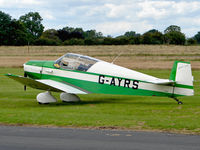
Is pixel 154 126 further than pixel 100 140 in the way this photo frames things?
Yes

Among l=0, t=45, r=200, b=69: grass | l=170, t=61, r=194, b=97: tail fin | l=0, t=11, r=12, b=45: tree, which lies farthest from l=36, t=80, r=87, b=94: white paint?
l=0, t=11, r=12, b=45: tree

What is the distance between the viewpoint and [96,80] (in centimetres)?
1349

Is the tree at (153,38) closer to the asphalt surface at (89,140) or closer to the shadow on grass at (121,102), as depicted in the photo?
the shadow on grass at (121,102)

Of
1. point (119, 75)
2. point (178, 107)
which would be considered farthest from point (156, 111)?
point (119, 75)

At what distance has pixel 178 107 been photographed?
12.3 metres

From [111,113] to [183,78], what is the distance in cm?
274

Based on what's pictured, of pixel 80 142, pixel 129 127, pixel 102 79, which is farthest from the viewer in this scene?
pixel 102 79

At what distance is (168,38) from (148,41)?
16.5 feet

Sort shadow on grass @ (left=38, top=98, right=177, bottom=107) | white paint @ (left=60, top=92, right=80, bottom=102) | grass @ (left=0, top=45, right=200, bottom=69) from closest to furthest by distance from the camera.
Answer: shadow on grass @ (left=38, top=98, right=177, bottom=107) < white paint @ (left=60, top=92, right=80, bottom=102) < grass @ (left=0, top=45, right=200, bottom=69)

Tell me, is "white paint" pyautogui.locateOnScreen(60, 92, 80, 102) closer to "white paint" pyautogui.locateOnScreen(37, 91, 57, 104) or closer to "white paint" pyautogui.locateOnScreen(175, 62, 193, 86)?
"white paint" pyautogui.locateOnScreen(37, 91, 57, 104)

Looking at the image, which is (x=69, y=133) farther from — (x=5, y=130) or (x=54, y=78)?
(x=54, y=78)

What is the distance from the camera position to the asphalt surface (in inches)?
283

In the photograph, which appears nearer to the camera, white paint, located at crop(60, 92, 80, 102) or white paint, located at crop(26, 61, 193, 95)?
white paint, located at crop(26, 61, 193, 95)

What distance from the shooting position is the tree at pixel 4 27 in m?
82.1
